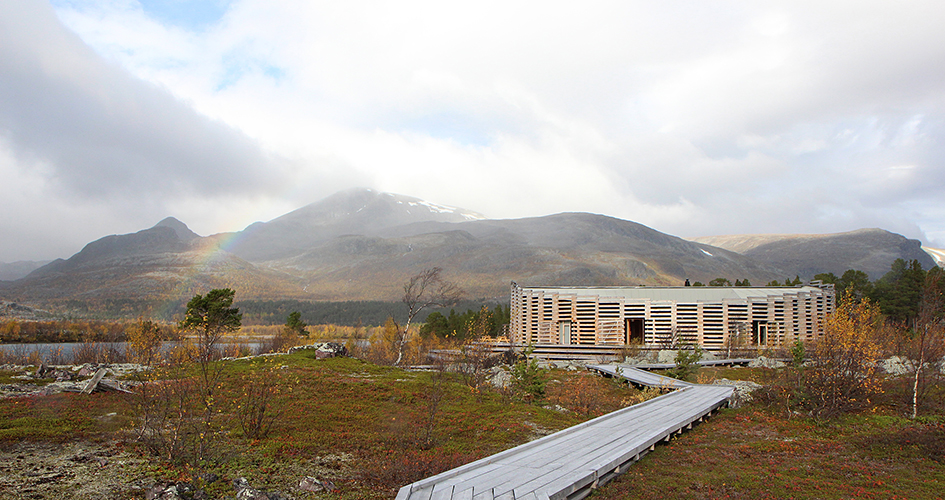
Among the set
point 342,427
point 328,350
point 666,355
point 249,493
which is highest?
point 249,493

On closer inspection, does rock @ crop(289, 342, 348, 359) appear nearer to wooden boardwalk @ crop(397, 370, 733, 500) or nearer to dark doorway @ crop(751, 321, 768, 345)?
wooden boardwalk @ crop(397, 370, 733, 500)

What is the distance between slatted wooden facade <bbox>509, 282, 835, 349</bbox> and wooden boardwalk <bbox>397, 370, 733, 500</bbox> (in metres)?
40.1

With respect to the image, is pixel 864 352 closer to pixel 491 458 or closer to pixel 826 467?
pixel 826 467

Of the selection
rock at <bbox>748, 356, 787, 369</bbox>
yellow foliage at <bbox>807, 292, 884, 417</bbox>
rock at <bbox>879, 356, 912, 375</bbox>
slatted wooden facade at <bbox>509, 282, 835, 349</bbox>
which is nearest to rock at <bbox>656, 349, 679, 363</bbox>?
rock at <bbox>748, 356, 787, 369</bbox>

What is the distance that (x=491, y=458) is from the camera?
9.53 meters

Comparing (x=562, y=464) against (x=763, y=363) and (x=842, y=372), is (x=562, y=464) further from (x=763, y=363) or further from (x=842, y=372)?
(x=763, y=363)

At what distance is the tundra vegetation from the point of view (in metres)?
9.70

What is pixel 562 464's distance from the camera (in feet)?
31.8

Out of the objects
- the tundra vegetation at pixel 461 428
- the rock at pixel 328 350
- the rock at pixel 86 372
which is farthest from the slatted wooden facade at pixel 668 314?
the rock at pixel 86 372

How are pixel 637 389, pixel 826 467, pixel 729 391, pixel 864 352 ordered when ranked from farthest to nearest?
pixel 637 389 → pixel 729 391 → pixel 864 352 → pixel 826 467

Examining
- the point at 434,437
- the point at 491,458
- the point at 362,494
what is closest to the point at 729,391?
the point at 434,437

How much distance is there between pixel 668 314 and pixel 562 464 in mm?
52692

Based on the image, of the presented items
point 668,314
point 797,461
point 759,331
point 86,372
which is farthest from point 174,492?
point 759,331

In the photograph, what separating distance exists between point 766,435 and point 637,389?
11547 millimetres
